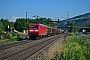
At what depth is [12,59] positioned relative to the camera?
53.8 ft

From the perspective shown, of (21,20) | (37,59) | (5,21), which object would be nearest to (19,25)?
(21,20)

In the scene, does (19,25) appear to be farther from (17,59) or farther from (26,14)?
(17,59)

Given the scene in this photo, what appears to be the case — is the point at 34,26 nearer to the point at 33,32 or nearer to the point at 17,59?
the point at 33,32

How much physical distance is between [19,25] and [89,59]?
13188 centimetres

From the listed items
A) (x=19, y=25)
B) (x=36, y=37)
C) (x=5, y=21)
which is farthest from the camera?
(x=5, y=21)

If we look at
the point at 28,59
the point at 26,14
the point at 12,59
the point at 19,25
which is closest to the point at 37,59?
the point at 28,59

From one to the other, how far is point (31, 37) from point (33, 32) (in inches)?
109

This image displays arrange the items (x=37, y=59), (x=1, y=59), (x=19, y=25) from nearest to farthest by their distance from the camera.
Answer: (x=1, y=59)
(x=37, y=59)
(x=19, y=25)

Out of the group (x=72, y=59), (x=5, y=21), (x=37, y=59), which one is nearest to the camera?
(x=72, y=59)

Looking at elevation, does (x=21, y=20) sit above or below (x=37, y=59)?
above

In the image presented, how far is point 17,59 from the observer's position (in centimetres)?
1644

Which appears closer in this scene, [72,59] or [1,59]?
[72,59]

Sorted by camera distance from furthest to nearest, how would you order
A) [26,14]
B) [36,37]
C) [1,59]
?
[26,14]
[36,37]
[1,59]

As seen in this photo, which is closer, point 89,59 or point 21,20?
point 89,59
